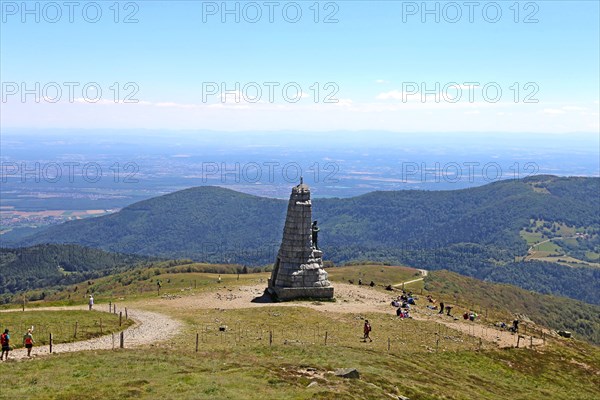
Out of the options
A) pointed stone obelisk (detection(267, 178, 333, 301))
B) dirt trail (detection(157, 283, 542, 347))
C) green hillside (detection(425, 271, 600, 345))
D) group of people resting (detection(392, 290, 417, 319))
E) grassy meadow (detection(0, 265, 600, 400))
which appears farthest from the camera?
green hillside (detection(425, 271, 600, 345))

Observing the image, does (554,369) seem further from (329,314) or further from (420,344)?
(329,314)

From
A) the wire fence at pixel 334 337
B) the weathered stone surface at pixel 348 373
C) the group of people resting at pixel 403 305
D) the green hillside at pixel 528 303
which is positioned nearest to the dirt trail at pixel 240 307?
the group of people resting at pixel 403 305

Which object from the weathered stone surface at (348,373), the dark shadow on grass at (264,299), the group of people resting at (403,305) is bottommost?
the group of people resting at (403,305)

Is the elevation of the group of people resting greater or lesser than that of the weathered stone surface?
lesser

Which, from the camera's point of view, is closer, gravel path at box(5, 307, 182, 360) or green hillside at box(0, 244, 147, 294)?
gravel path at box(5, 307, 182, 360)

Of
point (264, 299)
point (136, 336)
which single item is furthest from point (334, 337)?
point (264, 299)

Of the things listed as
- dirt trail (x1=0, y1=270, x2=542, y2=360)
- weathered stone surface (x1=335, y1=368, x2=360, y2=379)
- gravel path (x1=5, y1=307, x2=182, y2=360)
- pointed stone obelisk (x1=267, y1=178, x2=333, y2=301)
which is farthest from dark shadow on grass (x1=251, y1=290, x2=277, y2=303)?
weathered stone surface (x1=335, y1=368, x2=360, y2=379)

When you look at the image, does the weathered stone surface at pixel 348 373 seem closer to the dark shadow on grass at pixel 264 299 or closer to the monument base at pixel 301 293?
the monument base at pixel 301 293

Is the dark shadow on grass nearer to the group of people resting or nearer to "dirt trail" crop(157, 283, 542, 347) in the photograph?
"dirt trail" crop(157, 283, 542, 347)

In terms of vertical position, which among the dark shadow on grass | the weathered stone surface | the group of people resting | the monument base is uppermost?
the weathered stone surface
